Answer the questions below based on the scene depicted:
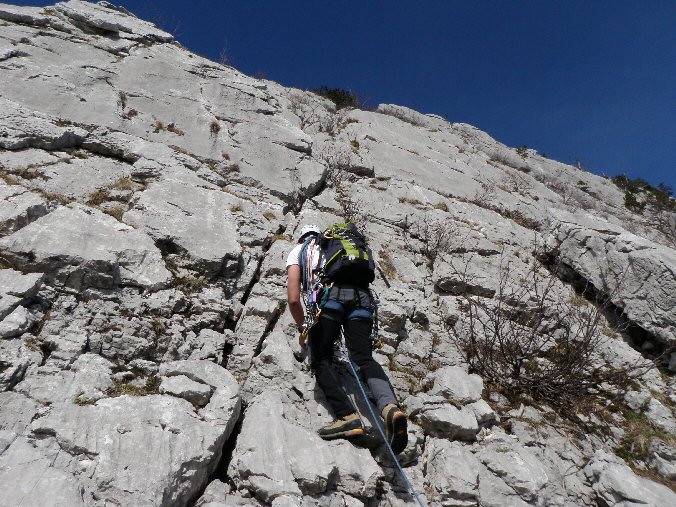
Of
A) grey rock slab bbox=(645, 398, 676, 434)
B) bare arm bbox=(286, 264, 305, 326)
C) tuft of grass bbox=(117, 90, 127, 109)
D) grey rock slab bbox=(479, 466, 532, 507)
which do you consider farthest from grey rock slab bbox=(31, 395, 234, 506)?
tuft of grass bbox=(117, 90, 127, 109)

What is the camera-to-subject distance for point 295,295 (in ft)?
14.4

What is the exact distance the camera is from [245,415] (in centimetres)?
379

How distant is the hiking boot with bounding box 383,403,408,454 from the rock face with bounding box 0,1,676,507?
0.98 feet

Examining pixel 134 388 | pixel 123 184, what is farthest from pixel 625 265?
A: pixel 123 184

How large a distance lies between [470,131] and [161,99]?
15.7 metres

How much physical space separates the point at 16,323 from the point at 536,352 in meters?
5.70

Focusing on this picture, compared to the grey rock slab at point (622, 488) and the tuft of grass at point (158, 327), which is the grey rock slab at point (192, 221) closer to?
the tuft of grass at point (158, 327)

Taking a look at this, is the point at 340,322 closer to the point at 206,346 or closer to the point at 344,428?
the point at 344,428

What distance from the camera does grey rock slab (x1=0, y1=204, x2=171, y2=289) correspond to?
4.29 metres

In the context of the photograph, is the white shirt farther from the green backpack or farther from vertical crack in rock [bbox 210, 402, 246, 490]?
vertical crack in rock [bbox 210, 402, 246, 490]

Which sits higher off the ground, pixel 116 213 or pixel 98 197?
pixel 98 197

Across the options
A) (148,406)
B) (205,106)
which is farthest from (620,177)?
(148,406)

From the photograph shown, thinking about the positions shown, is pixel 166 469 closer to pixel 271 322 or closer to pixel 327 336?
pixel 327 336

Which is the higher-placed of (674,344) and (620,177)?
(620,177)
